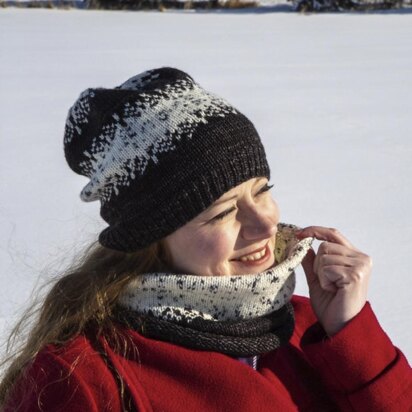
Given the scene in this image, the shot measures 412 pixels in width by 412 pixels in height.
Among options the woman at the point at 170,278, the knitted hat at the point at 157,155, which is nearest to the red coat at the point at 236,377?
the woman at the point at 170,278

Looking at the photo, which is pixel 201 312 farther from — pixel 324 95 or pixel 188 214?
pixel 324 95

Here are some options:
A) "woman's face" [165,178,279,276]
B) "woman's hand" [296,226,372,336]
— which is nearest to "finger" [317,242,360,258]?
"woman's hand" [296,226,372,336]

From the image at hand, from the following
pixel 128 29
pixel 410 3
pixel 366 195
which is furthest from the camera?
pixel 410 3

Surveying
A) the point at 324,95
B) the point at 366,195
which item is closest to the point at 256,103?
the point at 324,95

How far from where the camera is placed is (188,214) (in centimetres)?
143

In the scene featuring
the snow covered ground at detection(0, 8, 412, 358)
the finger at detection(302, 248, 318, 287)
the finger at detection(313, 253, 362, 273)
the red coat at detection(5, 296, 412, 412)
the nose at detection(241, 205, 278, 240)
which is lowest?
the snow covered ground at detection(0, 8, 412, 358)

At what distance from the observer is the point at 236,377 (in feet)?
4.86

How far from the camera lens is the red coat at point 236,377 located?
54.5 inches

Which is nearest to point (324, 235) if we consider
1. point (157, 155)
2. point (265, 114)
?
point (157, 155)

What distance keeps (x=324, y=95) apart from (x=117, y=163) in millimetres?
4538

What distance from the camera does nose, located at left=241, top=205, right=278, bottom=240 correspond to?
4.82 ft

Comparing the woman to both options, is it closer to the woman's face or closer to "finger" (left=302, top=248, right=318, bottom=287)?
the woman's face

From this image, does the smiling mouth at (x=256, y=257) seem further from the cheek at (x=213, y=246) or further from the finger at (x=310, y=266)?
→ the finger at (x=310, y=266)

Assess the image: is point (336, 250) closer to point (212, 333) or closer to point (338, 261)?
point (338, 261)
